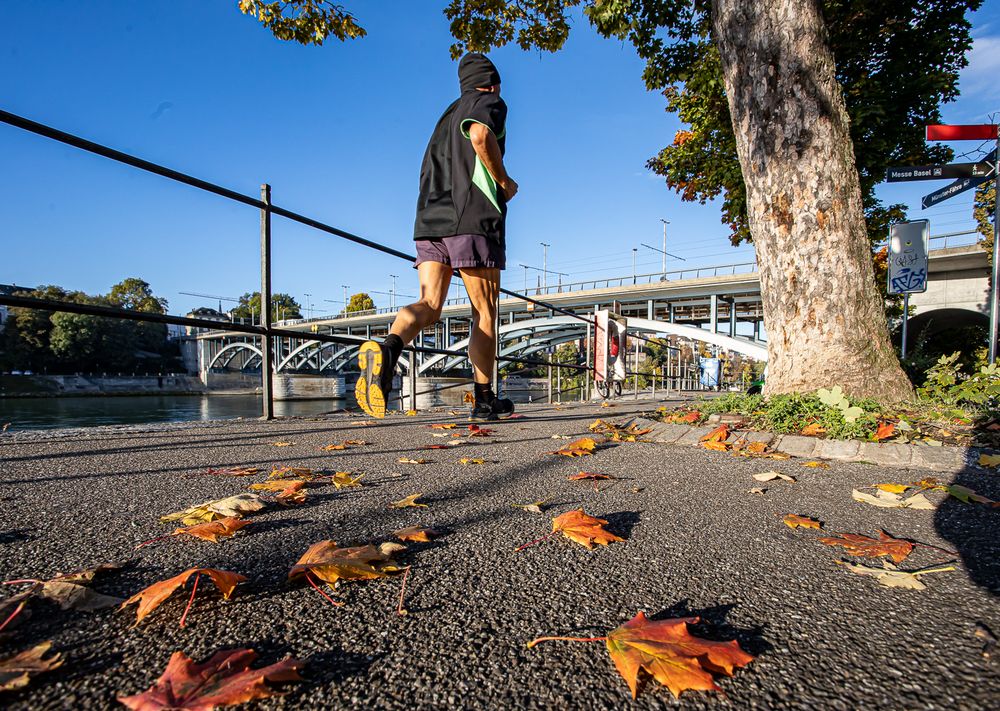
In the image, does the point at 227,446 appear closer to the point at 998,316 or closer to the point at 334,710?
the point at 334,710

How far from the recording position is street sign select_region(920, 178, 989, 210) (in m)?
4.46

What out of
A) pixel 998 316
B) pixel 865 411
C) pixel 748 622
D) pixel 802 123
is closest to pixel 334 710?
pixel 748 622

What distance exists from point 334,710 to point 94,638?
351 millimetres

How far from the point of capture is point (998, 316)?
3.89 meters

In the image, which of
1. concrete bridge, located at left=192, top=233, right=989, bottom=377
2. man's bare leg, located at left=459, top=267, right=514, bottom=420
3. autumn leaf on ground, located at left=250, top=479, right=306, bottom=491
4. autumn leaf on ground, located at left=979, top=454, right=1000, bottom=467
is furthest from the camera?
concrete bridge, located at left=192, top=233, right=989, bottom=377

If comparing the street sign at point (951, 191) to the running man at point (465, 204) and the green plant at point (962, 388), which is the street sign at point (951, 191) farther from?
the running man at point (465, 204)

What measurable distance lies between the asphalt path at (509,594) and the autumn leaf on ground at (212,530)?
0.09 ft

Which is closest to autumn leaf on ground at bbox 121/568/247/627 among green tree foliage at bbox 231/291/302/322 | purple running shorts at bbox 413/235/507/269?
purple running shorts at bbox 413/235/507/269

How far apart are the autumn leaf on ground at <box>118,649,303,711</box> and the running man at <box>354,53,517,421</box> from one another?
1.58m

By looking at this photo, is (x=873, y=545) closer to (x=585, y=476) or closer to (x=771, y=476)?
(x=771, y=476)

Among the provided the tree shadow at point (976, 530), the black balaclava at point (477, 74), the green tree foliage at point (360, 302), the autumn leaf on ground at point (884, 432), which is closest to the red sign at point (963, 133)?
the autumn leaf on ground at point (884, 432)

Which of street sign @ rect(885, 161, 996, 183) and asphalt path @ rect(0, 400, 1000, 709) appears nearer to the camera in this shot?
Answer: asphalt path @ rect(0, 400, 1000, 709)

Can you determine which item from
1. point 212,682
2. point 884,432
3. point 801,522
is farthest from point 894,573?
point 884,432

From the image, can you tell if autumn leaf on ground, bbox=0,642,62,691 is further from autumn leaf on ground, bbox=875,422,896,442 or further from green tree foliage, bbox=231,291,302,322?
green tree foliage, bbox=231,291,302,322
